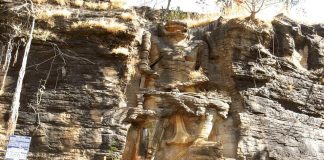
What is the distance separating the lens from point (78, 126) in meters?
10.1

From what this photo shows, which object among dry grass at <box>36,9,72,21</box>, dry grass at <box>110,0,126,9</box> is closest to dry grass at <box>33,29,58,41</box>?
dry grass at <box>36,9,72,21</box>

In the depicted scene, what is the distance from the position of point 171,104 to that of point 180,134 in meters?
0.79

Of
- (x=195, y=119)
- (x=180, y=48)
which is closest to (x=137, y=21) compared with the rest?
(x=180, y=48)

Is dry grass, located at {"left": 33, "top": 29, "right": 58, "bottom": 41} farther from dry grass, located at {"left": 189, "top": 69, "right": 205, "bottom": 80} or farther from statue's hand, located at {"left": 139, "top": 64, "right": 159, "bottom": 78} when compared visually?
dry grass, located at {"left": 189, "top": 69, "right": 205, "bottom": 80}

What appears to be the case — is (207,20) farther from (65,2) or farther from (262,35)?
(65,2)

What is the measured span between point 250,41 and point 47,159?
618 cm

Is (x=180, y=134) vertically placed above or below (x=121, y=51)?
below

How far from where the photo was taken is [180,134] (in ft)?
36.3

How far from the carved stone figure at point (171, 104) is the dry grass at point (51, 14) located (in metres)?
2.11

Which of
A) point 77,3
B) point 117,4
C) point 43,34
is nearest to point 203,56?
point 117,4

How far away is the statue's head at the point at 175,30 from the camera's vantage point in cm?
1237

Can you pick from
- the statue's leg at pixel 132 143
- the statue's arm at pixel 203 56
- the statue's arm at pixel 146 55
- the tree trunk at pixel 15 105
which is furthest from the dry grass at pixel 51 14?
the statue's arm at pixel 203 56

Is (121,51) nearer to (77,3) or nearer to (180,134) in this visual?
(77,3)

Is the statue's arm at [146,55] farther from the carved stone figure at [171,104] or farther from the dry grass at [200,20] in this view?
the dry grass at [200,20]
